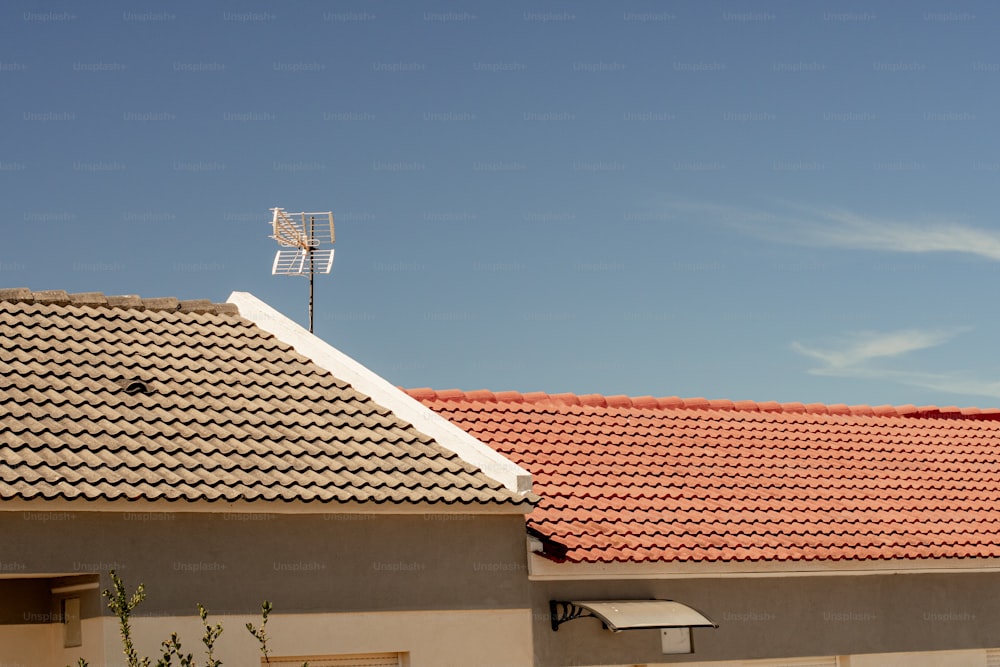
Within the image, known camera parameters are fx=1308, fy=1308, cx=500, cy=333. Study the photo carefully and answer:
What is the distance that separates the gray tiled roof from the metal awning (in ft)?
5.00

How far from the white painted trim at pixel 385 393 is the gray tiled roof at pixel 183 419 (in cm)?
13

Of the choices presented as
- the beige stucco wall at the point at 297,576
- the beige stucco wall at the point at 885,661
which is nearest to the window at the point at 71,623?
the beige stucco wall at the point at 297,576

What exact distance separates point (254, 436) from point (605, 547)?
4.21 metres

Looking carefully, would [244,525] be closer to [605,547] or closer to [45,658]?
[45,658]

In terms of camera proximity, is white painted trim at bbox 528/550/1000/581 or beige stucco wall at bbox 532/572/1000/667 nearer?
white painted trim at bbox 528/550/1000/581

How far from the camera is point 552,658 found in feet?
48.3

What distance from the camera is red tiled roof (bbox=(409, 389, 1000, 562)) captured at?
1593 centimetres

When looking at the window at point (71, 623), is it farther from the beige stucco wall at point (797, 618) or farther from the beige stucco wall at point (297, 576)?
the beige stucco wall at point (797, 618)

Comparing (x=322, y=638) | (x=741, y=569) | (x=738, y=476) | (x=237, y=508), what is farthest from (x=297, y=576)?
(x=738, y=476)

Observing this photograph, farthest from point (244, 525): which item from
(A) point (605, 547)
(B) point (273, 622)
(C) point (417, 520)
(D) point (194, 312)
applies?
(D) point (194, 312)

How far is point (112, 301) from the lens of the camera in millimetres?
18172

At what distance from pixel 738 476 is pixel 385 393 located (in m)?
5.29

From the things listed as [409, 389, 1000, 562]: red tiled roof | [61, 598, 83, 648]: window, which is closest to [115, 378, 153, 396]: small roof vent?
[61, 598, 83, 648]: window

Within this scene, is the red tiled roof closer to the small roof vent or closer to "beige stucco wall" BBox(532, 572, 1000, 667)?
"beige stucco wall" BBox(532, 572, 1000, 667)
